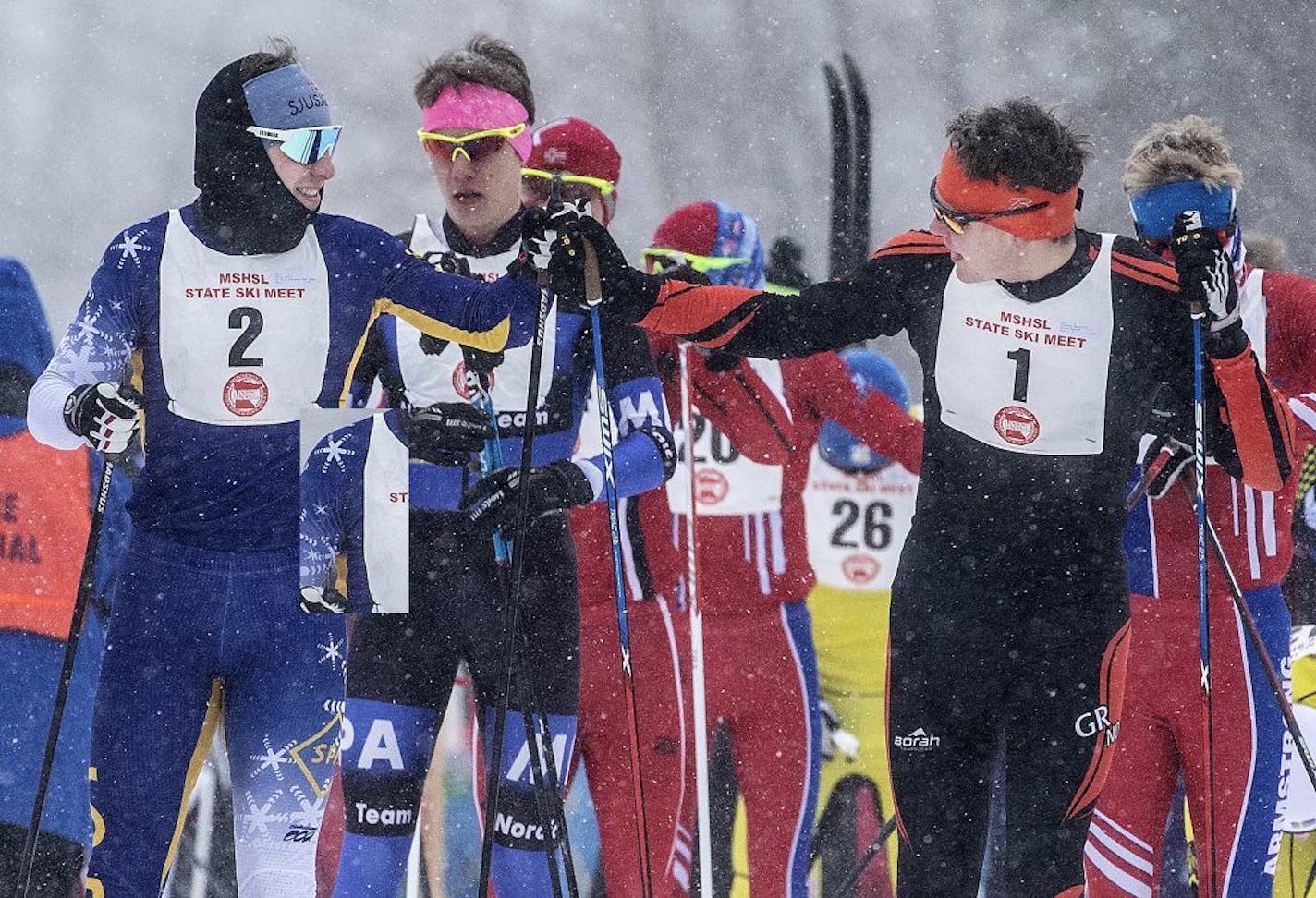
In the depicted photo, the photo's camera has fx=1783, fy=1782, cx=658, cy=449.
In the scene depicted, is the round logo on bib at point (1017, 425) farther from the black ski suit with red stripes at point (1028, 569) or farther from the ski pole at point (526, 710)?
the ski pole at point (526, 710)

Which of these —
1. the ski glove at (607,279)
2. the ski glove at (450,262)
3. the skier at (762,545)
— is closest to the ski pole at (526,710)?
the ski glove at (450,262)

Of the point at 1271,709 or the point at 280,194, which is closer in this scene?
the point at 280,194

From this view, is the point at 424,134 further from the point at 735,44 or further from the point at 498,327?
the point at 735,44

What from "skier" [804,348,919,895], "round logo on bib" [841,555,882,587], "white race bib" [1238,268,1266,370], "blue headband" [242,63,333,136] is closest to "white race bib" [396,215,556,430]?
"blue headband" [242,63,333,136]

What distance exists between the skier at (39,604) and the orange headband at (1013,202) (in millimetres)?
2563

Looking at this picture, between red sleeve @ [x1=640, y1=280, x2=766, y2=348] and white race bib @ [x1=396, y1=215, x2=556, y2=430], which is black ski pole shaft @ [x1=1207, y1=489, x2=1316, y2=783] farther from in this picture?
white race bib @ [x1=396, y1=215, x2=556, y2=430]

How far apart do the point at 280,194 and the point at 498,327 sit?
52cm

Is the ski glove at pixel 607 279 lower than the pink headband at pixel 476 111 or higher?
lower

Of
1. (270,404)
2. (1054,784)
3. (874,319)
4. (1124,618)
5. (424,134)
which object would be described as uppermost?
(424,134)

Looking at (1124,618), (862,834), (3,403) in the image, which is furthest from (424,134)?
(862,834)

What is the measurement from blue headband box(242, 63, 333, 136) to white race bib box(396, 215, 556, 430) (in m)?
0.53

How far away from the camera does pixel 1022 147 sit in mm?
3535

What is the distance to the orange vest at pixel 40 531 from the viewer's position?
5.00 metres

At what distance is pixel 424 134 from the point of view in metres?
4.20
